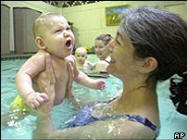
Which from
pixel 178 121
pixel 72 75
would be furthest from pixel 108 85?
pixel 178 121

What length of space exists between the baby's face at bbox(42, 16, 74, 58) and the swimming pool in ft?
0.43

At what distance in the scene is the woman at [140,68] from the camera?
0.65 metres

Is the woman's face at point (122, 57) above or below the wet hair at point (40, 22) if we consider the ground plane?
below

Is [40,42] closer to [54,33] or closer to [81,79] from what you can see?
[54,33]

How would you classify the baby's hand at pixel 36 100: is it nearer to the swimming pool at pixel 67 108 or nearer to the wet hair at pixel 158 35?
the swimming pool at pixel 67 108

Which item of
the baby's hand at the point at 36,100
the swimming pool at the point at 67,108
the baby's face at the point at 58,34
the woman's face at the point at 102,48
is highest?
the baby's face at the point at 58,34

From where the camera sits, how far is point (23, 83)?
863 millimetres

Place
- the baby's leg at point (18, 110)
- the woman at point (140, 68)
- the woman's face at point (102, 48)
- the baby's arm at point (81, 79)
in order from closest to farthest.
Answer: the woman at point (140, 68)
the baby's leg at point (18, 110)
the woman's face at point (102, 48)
the baby's arm at point (81, 79)

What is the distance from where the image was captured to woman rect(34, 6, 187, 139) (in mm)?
653

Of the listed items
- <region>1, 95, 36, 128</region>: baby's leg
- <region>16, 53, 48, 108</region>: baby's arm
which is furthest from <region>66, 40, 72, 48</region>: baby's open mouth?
<region>1, 95, 36, 128</region>: baby's leg

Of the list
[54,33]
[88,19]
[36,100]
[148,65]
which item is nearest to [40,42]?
[54,33]

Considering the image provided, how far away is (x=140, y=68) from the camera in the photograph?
715mm

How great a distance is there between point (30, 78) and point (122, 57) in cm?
39

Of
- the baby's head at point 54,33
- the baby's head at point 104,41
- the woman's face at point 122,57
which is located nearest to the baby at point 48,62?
the baby's head at point 54,33
